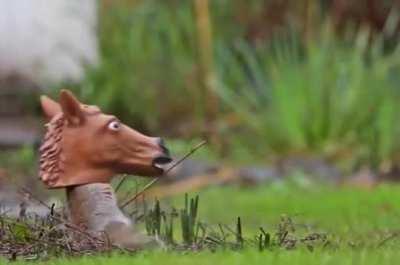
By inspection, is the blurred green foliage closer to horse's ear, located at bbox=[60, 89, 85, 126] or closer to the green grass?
horse's ear, located at bbox=[60, 89, 85, 126]

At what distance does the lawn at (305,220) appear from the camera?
6.16 m

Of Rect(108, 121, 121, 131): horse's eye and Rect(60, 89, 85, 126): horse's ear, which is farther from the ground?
Rect(60, 89, 85, 126): horse's ear

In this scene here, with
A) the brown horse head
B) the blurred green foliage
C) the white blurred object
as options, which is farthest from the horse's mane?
the white blurred object

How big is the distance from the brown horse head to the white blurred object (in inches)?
437

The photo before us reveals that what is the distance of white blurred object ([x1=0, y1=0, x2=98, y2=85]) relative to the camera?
59.0ft

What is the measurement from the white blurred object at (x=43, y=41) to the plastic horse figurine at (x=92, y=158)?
436 inches

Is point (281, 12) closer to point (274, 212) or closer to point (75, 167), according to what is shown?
point (274, 212)

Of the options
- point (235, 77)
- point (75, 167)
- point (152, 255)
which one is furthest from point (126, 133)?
point (235, 77)

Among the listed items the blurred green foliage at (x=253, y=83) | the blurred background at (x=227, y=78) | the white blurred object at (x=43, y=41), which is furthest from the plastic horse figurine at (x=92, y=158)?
the white blurred object at (x=43, y=41)

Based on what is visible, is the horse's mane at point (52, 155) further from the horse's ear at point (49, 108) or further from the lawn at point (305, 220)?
the lawn at point (305, 220)

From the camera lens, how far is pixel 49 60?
59.6 feet

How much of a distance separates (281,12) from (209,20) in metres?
0.92

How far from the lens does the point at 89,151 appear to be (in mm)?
6758

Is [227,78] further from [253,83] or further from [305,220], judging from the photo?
[305,220]
